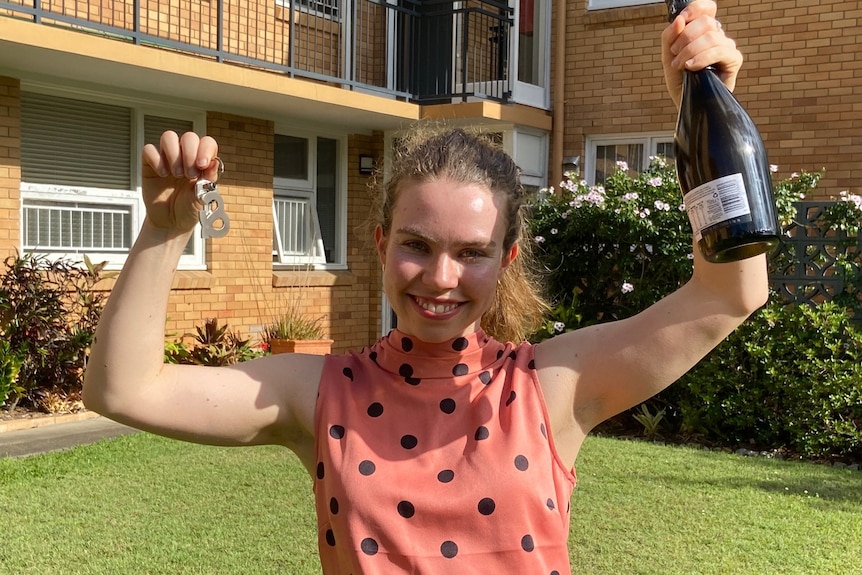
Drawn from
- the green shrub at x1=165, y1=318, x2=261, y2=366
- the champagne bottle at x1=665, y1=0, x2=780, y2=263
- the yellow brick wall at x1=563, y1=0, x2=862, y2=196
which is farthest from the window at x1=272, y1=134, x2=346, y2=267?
the champagne bottle at x1=665, y1=0, x2=780, y2=263

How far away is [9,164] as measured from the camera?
8.33m

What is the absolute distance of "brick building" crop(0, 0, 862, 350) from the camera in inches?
346

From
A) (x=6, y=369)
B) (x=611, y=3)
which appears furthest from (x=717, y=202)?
(x=611, y=3)

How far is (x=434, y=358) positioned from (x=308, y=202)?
10.00 metres

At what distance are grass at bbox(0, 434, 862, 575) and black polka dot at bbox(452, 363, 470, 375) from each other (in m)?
2.95

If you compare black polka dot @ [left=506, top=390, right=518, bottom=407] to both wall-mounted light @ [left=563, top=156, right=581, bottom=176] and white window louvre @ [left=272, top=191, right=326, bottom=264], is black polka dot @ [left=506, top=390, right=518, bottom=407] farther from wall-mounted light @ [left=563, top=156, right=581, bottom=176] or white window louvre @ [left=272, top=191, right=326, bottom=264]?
wall-mounted light @ [left=563, top=156, right=581, bottom=176]

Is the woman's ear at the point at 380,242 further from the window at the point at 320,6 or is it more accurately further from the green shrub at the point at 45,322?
the window at the point at 320,6

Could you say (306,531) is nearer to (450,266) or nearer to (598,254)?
(450,266)

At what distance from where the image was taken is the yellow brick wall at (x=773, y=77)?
10.3 metres

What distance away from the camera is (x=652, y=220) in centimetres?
820

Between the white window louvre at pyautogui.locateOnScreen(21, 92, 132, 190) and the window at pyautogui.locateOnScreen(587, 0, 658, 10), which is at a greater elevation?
the window at pyautogui.locateOnScreen(587, 0, 658, 10)

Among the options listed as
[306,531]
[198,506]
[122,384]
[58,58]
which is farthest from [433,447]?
[58,58]

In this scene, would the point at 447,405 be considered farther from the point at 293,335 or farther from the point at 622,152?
the point at 622,152

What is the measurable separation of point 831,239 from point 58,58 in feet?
22.3
